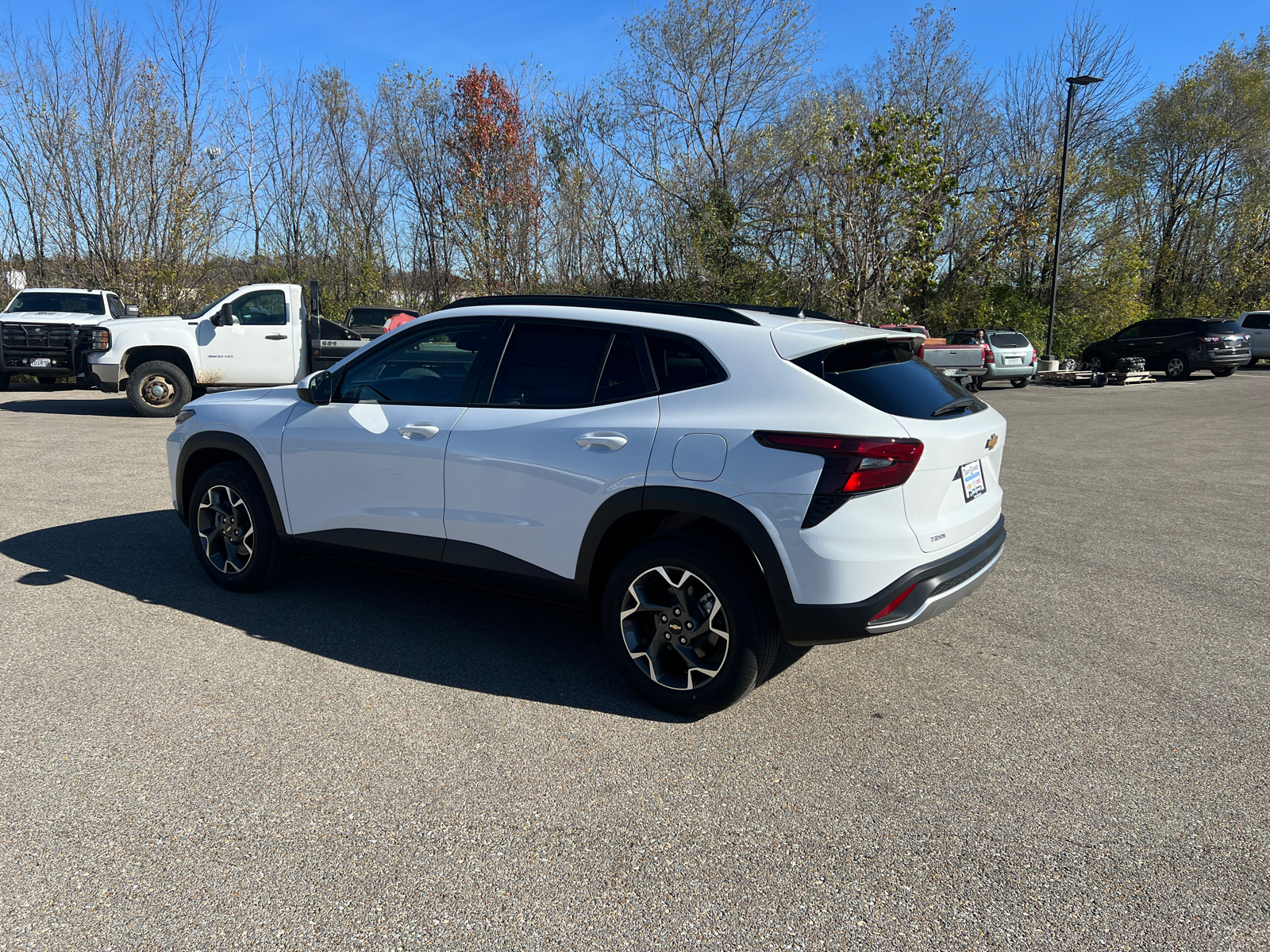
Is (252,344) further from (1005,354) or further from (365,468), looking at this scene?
(1005,354)

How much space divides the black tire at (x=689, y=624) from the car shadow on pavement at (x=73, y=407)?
12635 mm

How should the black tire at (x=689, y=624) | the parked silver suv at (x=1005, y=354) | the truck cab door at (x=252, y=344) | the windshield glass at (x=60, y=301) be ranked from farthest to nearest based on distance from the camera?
the parked silver suv at (x=1005, y=354), the windshield glass at (x=60, y=301), the truck cab door at (x=252, y=344), the black tire at (x=689, y=624)

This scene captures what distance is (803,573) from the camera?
11.1 feet

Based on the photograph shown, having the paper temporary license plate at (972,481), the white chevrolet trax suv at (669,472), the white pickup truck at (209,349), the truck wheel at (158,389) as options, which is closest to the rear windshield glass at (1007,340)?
the white pickup truck at (209,349)

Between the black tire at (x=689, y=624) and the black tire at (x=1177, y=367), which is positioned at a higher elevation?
the black tire at (x=1177, y=367)

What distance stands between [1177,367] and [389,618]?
28463mm

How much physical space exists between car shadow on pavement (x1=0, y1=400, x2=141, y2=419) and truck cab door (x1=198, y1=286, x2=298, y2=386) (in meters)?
1.53

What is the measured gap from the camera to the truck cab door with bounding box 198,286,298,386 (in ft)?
44.6

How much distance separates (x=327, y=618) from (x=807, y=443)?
2.93 meters

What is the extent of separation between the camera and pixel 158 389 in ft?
44.6

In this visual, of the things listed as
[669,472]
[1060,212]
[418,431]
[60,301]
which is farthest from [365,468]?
[1060,212]

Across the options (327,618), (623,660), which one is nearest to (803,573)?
(623,660)

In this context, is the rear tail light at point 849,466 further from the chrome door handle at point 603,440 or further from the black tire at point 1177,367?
the black tire at point 1177,367

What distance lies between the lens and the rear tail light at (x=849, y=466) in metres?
3.29
